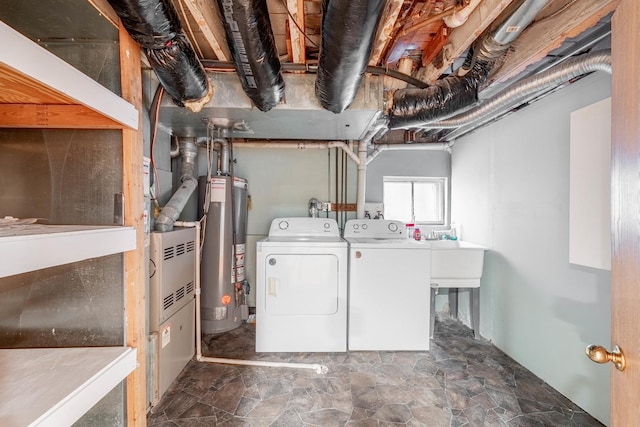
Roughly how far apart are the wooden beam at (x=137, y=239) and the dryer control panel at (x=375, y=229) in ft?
7.10

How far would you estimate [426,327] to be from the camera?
2393 mm

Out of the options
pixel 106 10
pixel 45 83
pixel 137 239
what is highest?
pixel 106 10

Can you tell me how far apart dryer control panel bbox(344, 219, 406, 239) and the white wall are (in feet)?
2.82

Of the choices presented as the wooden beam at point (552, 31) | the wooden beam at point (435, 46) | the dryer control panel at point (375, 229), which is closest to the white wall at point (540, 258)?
the wooden beam at point (552, 31)

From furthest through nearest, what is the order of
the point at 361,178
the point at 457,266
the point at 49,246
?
the point at 361,178 → the point at 457,266 → the point at 49,246

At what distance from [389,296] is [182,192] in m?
2.00

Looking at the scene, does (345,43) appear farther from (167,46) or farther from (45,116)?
(45,116)

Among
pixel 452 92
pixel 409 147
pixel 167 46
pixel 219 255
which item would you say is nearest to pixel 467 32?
pixel 452 92

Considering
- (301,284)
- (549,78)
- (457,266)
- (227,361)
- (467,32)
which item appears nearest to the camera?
(467,32)

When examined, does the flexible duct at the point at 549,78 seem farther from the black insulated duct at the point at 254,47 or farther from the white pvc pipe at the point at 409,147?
the black insulated duct at the point at 254,47

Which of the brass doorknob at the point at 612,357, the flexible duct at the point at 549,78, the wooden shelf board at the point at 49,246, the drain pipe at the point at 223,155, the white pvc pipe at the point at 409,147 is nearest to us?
the wooden shelf board at the point at 49,246

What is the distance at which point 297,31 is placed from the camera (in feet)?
4.61

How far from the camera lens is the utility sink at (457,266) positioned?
8.42 feet

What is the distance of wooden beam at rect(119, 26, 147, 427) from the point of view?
95 cm
